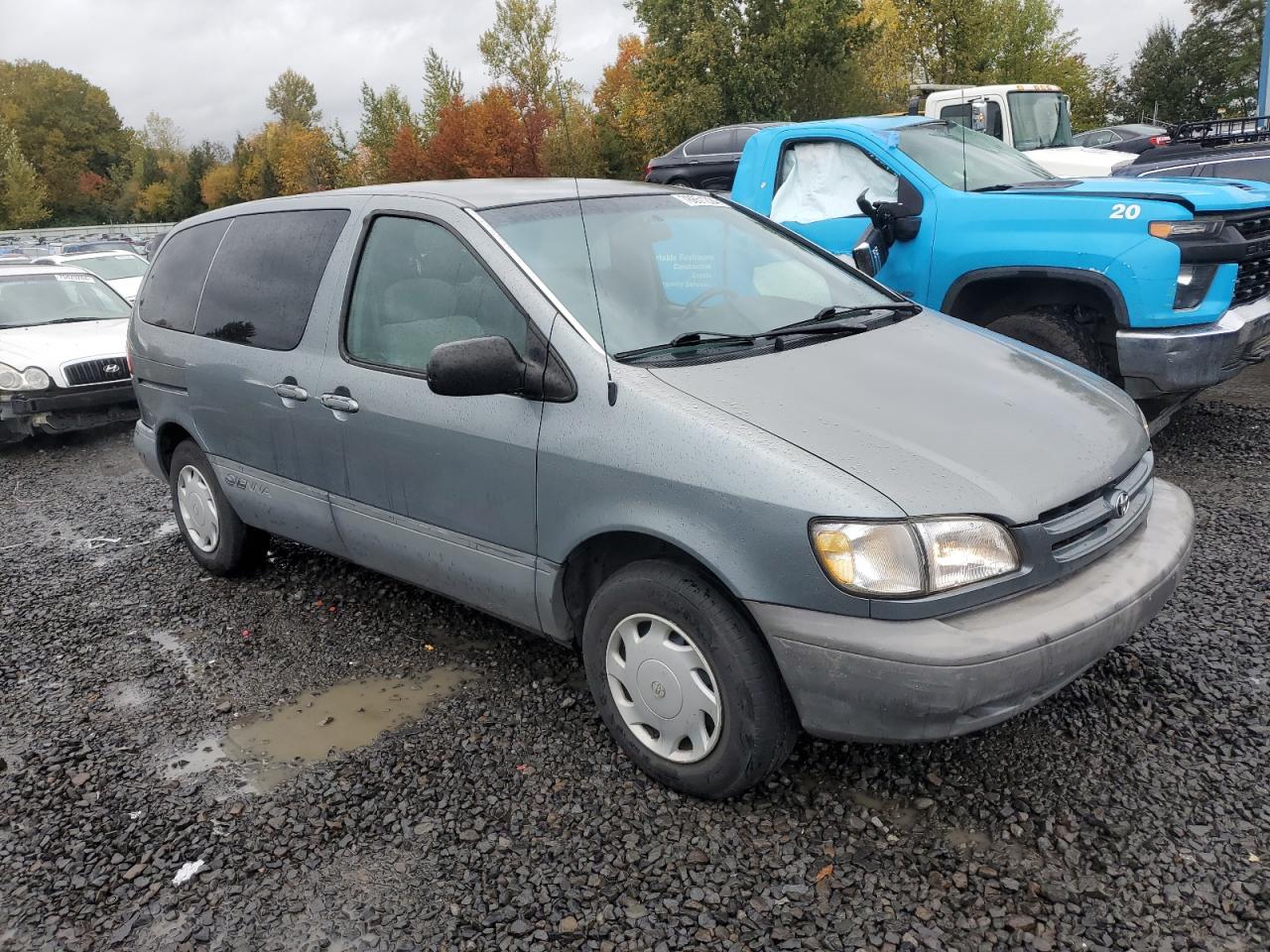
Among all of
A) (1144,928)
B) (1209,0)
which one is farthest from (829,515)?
(1209,0)

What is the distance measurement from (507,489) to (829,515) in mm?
1135

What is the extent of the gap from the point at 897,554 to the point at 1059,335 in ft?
11.7

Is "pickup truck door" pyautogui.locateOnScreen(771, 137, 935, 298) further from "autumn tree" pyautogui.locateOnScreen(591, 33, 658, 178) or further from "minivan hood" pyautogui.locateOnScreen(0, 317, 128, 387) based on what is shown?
"autumn tree" pyautogui.locateOnScreen(591, 33, 658, 178)

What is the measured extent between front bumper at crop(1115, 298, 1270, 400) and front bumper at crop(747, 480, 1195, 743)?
9.21ft

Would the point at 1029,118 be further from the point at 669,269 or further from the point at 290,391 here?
the point at 290,391

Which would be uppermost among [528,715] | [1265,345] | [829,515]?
[829,515]

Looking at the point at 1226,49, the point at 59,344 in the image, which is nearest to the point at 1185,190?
the point at 59,344

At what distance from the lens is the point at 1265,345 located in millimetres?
5496

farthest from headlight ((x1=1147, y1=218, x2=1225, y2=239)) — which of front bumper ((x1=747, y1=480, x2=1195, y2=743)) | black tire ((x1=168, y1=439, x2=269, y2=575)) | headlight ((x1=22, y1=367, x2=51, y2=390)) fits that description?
headlight ((x1=22, y1=367, x2=51, y2=390))

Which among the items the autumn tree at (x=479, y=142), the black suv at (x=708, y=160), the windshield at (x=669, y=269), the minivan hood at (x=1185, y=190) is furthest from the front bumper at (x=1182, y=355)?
the autumn tree at (x=479, y=142)

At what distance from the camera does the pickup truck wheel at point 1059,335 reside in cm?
534

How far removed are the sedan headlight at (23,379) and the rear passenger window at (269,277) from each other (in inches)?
191

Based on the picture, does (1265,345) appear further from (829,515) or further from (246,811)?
(246,811)

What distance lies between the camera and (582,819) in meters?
2.86
